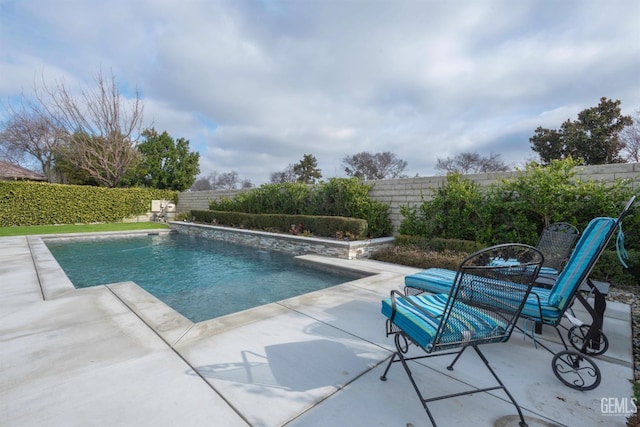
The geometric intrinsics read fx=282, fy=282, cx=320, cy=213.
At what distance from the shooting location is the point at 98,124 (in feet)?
57.1

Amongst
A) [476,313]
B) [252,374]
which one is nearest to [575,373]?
[476,313]

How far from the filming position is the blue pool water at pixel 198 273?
4.32m

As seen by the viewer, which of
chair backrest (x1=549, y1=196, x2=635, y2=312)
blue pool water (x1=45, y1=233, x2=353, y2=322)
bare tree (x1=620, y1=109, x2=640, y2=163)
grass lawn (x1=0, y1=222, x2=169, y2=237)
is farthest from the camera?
bare tree (x1=620, y1=109, x2=640, y2=163)

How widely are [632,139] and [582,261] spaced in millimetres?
21682

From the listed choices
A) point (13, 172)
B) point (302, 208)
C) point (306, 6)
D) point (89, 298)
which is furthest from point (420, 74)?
point (13, 172)

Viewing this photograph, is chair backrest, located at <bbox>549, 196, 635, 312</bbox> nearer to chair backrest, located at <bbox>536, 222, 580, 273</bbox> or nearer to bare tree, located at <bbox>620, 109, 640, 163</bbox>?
chair backrest, located at <bbox>536, 222, 580, 273</bbox>

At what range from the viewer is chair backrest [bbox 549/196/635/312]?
2020mm

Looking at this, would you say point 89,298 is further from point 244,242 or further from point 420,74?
point 420,74

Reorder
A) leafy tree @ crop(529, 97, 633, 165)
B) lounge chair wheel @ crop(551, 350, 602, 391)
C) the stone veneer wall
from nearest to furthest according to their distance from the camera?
lounge chair wheel @ crop(551, 350, 602, 391), the stone veneer wall, leafy tree @ crop(529, 97, 633, 165)

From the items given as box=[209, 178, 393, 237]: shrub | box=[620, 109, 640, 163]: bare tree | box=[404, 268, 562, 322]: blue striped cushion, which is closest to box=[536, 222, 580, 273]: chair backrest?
box=[404, 268, 562, 322]: blue striped cushion

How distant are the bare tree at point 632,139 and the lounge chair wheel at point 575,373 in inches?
844

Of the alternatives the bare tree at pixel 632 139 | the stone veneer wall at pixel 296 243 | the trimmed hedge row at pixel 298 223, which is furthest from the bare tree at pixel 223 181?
the bare tree at pixel 632 139

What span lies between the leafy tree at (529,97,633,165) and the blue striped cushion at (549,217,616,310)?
18432 mm

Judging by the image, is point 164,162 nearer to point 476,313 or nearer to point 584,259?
point 476,313
